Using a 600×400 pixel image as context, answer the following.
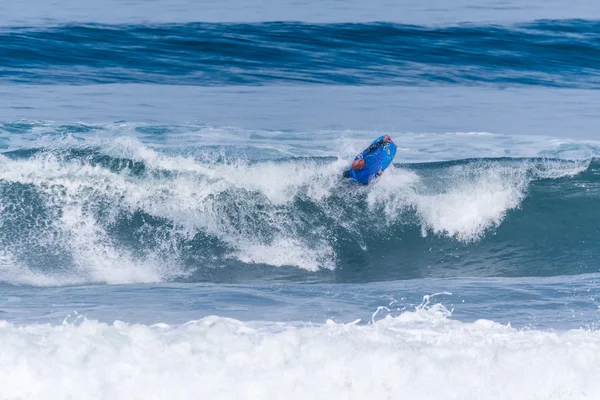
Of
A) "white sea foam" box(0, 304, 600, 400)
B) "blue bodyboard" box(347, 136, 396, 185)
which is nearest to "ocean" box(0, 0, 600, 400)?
"white sea foam" box(0, 304, 600, 400)

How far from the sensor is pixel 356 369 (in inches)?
199

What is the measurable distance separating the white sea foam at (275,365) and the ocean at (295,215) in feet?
0.04

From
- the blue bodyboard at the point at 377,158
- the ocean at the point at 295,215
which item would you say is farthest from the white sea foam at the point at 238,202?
the blue bodyboard at the point at 377,158

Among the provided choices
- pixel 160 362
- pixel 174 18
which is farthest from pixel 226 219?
pixel 174 18

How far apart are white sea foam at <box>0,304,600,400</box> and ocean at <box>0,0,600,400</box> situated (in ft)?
0.04

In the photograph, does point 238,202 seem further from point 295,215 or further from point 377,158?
point 377,158

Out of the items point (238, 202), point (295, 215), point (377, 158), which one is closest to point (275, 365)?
point (295, 215)

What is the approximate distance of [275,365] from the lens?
5.11m

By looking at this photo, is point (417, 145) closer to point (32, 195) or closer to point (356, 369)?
point (32, 195)

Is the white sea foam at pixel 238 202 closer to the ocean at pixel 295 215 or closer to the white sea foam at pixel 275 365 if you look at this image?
the ocean at pixel 295 215

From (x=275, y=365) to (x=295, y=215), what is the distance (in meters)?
5.68

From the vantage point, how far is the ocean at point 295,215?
5.12 metres

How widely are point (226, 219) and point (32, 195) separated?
263 centimetres

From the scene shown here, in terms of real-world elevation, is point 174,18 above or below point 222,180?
above
